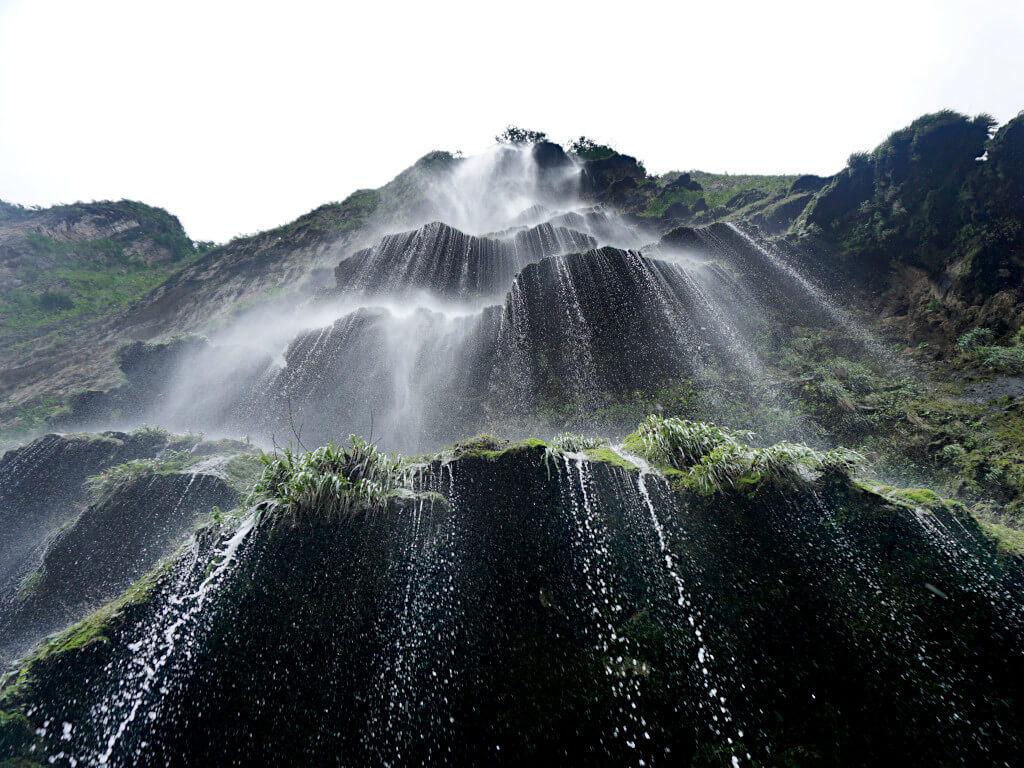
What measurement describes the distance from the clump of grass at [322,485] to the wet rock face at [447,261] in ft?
43.5

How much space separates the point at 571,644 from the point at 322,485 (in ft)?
10.4

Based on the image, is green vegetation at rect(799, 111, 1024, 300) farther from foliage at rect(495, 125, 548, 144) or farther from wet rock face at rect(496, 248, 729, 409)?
foliage at rect(495, 125, 548, 144)

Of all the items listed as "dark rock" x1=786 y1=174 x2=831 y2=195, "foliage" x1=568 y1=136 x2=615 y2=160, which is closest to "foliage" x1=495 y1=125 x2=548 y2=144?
"foliage" x1=568 y1=136 x2=615 y2=160

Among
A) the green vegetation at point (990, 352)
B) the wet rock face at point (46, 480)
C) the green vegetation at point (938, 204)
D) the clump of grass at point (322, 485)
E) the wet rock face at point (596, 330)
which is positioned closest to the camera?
the clump of grass at point (322, 485)

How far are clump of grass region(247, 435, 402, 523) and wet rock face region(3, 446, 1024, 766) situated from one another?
18 centimetres

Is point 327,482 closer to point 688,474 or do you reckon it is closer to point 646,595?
point 646,595

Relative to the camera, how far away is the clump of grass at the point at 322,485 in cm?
397

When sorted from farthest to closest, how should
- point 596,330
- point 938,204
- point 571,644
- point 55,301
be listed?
point 55,301 < point 596,330 < point 938,204 < point 571,644

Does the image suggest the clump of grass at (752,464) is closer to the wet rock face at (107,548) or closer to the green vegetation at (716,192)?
the wet rock face at (107,548)

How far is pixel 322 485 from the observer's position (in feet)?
13.3

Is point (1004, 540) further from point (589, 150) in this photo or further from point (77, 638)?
point (589, 150)

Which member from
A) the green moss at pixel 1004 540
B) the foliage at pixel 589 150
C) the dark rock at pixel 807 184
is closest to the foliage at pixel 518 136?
the foliage at pixel 589 150

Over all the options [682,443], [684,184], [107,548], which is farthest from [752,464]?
[684,184]

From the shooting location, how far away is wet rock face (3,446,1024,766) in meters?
2.74
